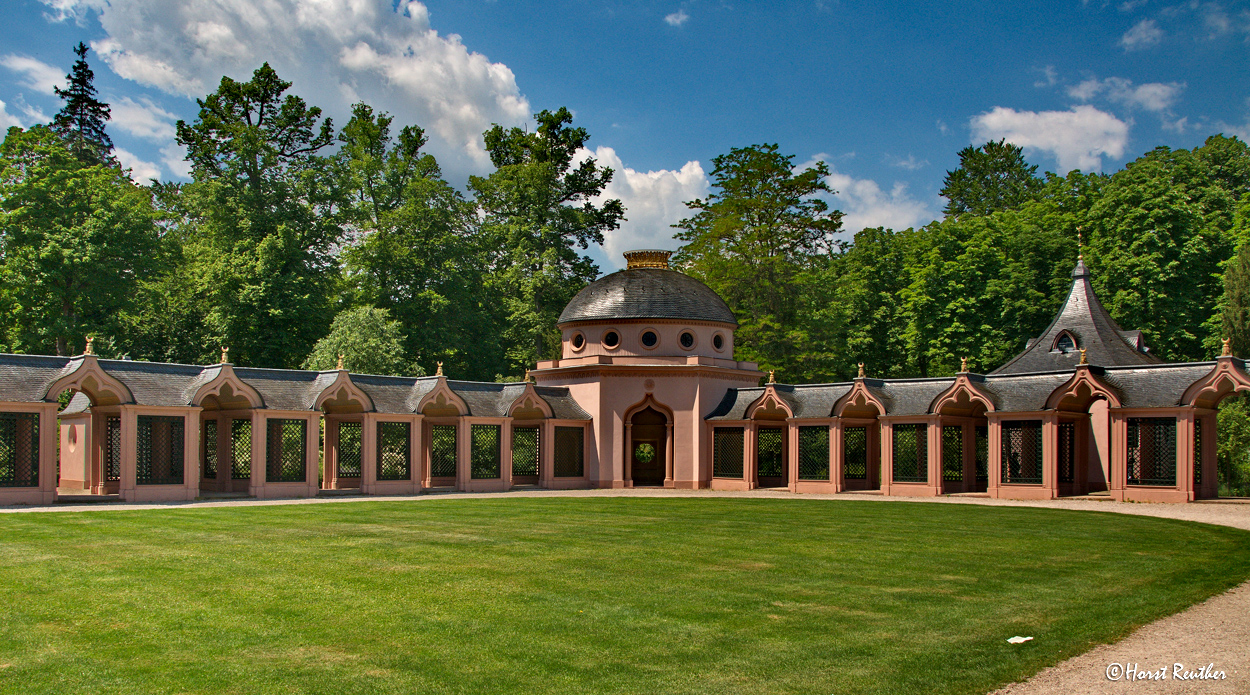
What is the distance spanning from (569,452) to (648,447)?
19.0 ft

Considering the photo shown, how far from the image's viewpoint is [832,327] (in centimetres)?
5866

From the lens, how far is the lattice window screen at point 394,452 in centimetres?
3912

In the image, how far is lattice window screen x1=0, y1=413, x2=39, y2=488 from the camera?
100 feet

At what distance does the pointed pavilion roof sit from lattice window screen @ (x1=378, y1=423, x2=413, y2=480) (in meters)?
25.0

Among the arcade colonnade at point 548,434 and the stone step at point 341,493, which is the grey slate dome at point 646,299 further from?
the stone step at point 341,493

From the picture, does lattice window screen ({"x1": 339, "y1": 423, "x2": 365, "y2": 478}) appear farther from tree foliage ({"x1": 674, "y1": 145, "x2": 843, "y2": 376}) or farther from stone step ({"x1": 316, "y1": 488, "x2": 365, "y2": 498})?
tree foliage ({"x1": 674, "y1": 145, "x2": 843, "y2": 376})

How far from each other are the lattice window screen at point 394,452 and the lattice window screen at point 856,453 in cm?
1941

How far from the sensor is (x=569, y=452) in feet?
148

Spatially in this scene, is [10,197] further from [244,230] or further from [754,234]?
[754,234]

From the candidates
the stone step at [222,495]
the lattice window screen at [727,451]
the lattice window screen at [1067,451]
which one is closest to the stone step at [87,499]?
the stone step at [222,495]

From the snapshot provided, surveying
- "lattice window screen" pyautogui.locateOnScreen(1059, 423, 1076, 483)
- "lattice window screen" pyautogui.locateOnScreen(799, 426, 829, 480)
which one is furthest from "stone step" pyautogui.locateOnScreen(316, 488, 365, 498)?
"lattice window screen" pyautogui.locateOnScreen(1059, 423, 1076, 483)

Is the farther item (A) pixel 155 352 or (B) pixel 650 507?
(A) pixel 155 352

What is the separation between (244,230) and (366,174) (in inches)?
397

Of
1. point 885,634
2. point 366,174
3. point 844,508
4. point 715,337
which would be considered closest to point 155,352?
point 366,174
